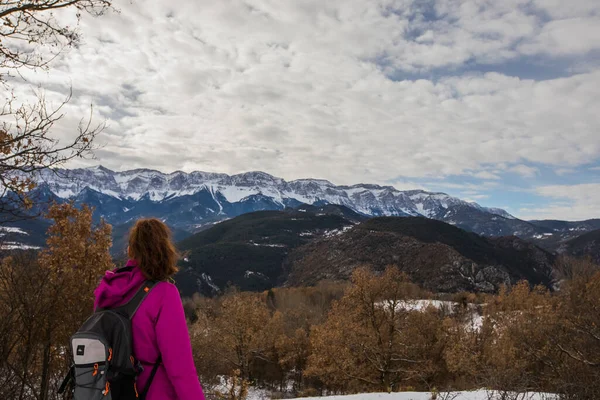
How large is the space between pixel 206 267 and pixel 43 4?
177324mm

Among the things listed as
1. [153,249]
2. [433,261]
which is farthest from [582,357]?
[433,261]

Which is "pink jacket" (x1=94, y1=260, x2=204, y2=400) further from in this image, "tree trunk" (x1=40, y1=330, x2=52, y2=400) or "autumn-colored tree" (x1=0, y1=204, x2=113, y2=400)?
"tree trunk" (x1=40, y1=330, x2=52, y2=400)

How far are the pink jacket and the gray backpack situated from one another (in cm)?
7

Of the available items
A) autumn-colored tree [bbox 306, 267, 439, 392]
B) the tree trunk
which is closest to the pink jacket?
the tree trunk

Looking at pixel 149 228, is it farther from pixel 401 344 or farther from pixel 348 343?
pixel 401 344

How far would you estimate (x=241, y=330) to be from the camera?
33562 millimetres

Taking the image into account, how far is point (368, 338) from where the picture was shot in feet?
71.3

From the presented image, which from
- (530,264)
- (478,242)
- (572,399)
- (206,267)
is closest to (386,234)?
(478,242)

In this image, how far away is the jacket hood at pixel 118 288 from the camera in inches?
105

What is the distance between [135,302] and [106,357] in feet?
1.29

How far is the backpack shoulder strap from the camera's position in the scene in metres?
2.61

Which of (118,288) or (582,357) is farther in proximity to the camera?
(582,357)

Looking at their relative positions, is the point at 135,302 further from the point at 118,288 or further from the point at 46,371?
the point at 46,371

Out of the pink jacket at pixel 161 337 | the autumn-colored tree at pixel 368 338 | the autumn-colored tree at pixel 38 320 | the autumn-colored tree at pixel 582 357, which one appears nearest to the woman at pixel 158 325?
the pink jacket at pixel 161 337
